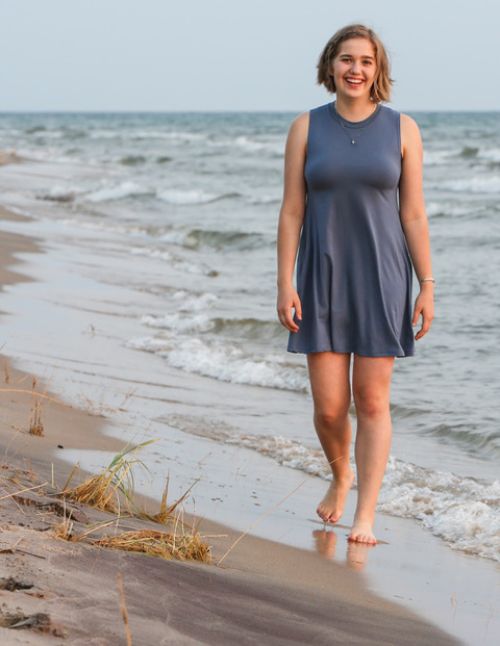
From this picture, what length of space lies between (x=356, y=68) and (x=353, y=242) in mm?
619

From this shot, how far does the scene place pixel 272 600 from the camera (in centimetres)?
327

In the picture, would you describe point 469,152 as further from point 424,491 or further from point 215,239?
point 424,491

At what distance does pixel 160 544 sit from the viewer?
343cm

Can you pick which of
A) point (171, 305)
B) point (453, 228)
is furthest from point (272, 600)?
point (453, 228)

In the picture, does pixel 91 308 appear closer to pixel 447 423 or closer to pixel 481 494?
pixel 447 423

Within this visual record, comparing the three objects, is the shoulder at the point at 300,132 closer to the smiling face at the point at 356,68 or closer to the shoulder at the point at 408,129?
the smiling face at the point at 356,68

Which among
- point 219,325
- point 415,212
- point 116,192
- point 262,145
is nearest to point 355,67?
point 415,212

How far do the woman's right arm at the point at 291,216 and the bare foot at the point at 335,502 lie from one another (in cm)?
74

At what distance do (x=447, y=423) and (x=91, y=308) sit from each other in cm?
399

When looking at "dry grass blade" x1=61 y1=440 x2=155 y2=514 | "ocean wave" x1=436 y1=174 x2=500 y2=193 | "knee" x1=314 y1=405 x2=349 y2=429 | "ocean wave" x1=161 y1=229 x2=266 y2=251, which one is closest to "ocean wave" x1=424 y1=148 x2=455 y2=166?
"ocean wave" x1=436 y1=174 x2=500 y2=193

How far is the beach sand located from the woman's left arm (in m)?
0.98

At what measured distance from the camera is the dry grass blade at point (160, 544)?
331 centimetres

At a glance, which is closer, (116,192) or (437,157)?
(116,192)

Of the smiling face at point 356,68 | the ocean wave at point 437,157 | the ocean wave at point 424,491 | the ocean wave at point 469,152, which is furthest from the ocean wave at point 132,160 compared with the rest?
the smiling face at point 356,68
